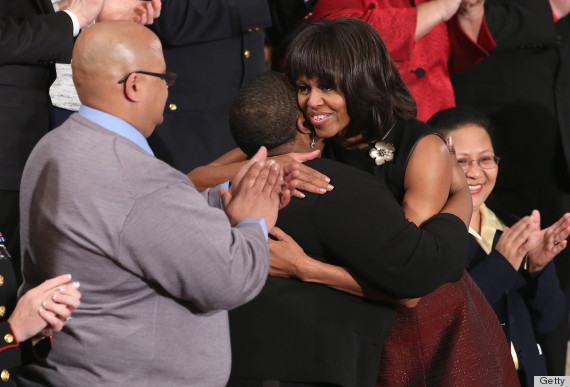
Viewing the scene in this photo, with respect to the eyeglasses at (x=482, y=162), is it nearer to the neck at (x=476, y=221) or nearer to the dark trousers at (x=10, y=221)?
the neck at (x=476, y=221)

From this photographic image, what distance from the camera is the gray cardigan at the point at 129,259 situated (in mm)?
1704

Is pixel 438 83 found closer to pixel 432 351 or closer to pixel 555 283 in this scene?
pixel 555 283

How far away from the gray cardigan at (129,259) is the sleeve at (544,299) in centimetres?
164

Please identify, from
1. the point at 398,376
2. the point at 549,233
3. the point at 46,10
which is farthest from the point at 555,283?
the point at 46,10

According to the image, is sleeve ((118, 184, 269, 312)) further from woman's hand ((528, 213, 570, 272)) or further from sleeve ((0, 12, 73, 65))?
woman's hand ((528, 213, 570, 272))

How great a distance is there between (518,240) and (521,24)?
1237 mm

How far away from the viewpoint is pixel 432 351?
2334 millimetres

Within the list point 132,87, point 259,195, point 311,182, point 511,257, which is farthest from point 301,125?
point 511,257

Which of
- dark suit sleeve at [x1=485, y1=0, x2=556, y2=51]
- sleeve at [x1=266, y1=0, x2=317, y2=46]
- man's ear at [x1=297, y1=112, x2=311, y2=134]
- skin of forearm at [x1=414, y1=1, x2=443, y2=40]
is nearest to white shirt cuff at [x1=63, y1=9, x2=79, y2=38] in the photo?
man's ear at [x1=297, y1=112, x2=311, y2=134]

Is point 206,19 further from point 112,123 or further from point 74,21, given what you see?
point 112,123

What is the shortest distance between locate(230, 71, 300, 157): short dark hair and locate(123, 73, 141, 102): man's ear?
0.45m

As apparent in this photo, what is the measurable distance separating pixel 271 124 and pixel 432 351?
0.75 m

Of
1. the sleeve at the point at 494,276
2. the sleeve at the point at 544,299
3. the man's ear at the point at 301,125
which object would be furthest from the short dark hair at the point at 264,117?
the sleeve at the point at 544,299

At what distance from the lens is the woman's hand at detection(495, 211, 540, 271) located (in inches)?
119
